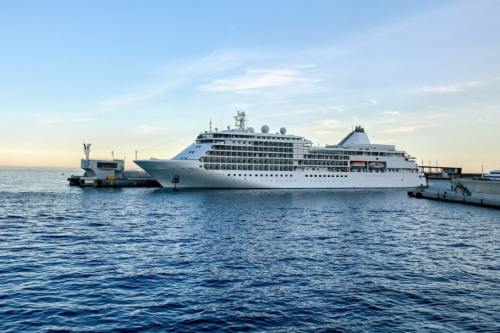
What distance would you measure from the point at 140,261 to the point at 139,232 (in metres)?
9.61

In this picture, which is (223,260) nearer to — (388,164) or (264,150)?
(264,150)

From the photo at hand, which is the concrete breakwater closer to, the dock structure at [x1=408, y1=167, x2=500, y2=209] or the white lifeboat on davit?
the dock structure at [x1=408, y1=167, x2=500, y2=209]

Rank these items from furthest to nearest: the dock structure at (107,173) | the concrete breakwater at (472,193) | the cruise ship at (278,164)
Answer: the dock structure at (107,173) → the cruise ship at (278,164) → the concrete breakwater at (472,193)

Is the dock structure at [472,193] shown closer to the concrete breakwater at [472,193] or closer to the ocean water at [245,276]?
the concrete breakwater at [472,193]

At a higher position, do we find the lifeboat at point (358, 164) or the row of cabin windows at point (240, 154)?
the row of cabin windows at point (240, 154)

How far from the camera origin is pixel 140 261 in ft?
69.5

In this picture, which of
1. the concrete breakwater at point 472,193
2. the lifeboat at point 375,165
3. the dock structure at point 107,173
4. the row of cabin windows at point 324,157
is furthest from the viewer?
the lifeboat at point 375,165

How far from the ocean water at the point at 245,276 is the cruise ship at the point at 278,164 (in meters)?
37.4

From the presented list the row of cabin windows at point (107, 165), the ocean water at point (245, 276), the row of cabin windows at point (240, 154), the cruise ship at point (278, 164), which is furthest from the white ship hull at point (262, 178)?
the ocean water at point (245, 276)

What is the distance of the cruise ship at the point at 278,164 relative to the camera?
7344cm

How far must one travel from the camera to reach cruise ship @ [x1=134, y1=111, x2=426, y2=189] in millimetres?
73438

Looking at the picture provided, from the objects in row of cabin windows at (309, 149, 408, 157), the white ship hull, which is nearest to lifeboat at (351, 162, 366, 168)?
the white ship hull

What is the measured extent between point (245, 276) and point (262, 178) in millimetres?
59551

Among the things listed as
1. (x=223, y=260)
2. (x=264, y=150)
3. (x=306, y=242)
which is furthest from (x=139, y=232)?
(x=264, y=150)
